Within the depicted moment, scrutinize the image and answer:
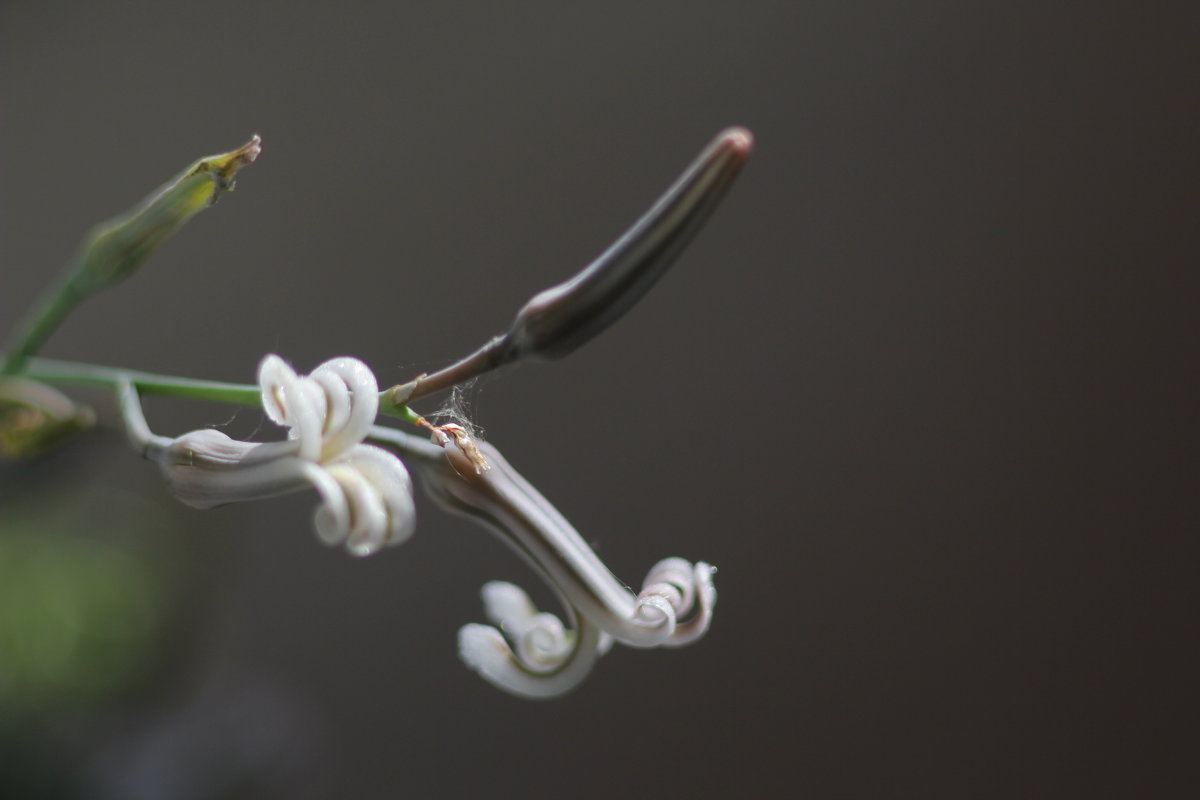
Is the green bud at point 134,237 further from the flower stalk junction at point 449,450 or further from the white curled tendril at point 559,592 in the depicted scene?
the white curled tendril at point 559,592

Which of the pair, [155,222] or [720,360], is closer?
[155,222]

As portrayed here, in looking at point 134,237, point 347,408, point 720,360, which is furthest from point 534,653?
point 720,360

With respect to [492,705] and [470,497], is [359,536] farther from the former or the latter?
[492,705]

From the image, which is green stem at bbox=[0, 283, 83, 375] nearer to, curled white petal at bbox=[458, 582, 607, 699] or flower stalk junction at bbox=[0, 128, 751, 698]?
flower stalk junction at bbox=[0, 128, 751, 698]

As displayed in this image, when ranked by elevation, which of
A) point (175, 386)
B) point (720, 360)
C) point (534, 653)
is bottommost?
point (534, 653)

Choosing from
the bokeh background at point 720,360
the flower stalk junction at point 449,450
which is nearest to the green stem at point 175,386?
the flower stalk junction at point 449,450

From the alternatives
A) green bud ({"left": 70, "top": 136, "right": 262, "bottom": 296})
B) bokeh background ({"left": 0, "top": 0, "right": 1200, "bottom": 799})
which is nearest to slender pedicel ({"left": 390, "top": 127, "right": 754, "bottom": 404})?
green bud ({"left": 70, "top": 136, "right": 262, "bottom": 296})

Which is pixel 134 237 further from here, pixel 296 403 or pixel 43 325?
pixel 296 403

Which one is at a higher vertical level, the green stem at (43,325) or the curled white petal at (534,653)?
the green stem at (43,325)
